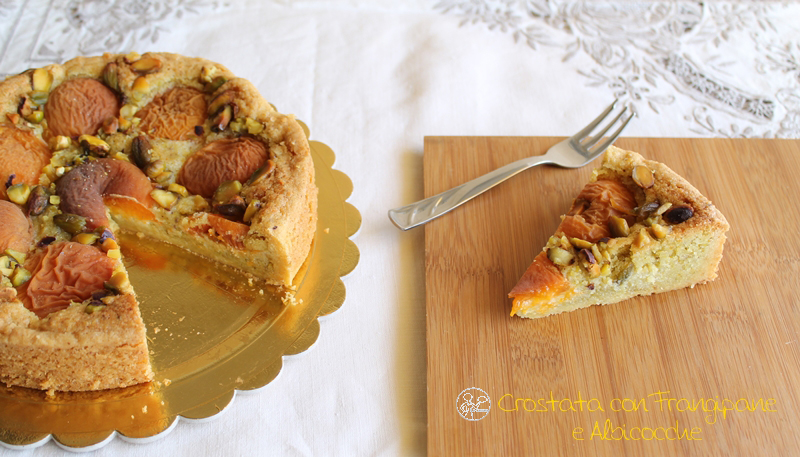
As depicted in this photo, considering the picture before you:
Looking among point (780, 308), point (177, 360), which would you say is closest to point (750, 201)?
point (780, 308)

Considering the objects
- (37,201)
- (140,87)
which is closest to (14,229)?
(37,201)

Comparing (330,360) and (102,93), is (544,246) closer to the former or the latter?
(330,360)

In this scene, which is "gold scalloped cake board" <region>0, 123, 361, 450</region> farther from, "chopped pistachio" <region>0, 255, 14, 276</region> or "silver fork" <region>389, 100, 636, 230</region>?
"chopped pistachio" <region>0, 255, 14, 276</region>

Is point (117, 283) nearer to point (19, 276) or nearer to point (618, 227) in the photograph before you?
point (19, 276)

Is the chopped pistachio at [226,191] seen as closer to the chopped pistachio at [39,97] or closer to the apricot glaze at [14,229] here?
the apricot glaze at [14,229]

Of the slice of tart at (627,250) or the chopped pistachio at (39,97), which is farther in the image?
the chopped pistachio at (39,97)

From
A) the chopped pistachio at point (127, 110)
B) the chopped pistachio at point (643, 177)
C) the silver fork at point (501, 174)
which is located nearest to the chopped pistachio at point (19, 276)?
the chopped pistachio at point (127, 110)
